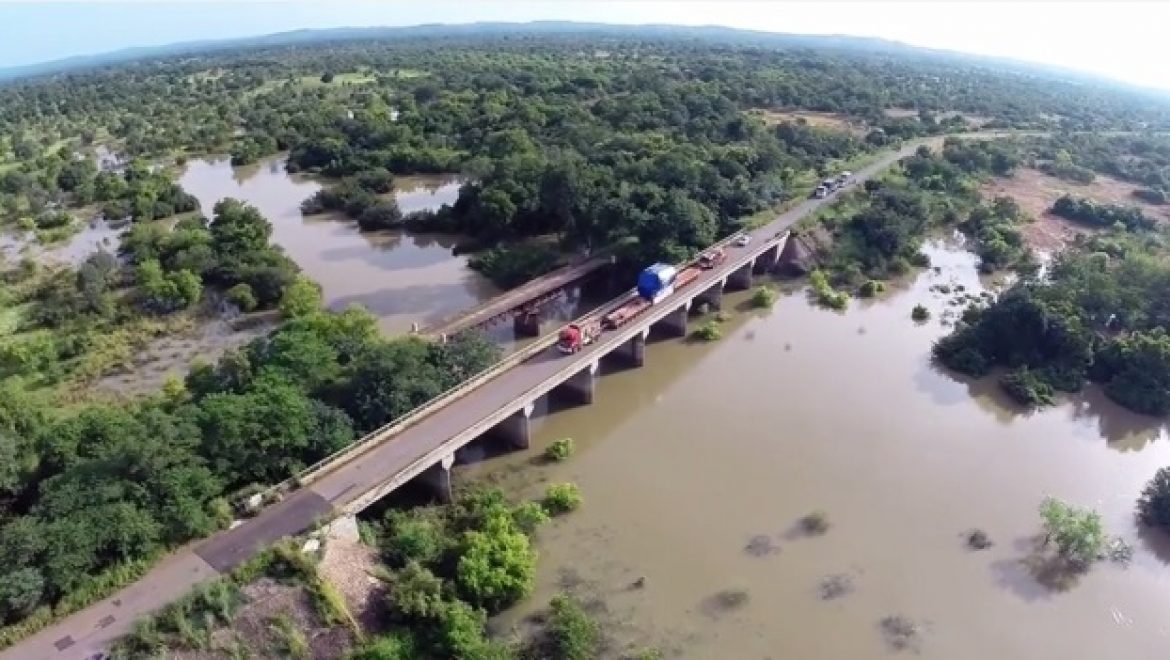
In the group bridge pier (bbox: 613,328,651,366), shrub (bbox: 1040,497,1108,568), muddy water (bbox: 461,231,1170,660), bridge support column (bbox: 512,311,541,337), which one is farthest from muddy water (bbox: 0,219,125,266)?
shrub (bbox: 1040,497,1108,568)

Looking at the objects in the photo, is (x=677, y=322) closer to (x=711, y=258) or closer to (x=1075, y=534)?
(x=711, y=258)

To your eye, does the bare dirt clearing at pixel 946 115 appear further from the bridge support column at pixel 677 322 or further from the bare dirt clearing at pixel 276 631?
the bare dirt clearing at pixel 276 631

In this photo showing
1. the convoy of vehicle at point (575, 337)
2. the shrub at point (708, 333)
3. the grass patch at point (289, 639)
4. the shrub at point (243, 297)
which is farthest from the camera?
the shrub at point (243, 297)

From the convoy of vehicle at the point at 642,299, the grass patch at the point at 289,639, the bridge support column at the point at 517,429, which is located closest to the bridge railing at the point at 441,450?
the convoy of vehicle at the point at 642,299

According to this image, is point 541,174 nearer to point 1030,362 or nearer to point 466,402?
point 466,402

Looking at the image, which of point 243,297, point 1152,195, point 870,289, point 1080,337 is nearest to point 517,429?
point 243,297

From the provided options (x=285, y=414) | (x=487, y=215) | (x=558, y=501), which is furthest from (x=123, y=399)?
(x=487, y=215)
